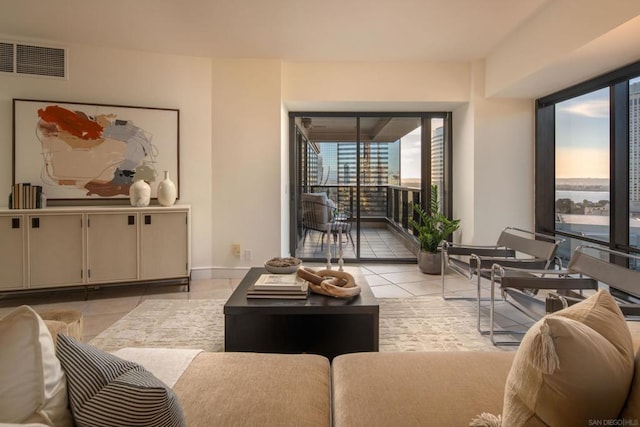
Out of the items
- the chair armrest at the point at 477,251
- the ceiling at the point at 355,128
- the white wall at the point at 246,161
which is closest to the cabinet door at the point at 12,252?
the white wall at the point at 246,161

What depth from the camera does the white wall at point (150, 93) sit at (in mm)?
4012

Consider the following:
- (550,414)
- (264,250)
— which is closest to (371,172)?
(264,250)

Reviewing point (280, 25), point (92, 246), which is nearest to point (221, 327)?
point (92, 246)

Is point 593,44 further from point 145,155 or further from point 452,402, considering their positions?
point 145,155

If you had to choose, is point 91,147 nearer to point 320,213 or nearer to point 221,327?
point 221,327

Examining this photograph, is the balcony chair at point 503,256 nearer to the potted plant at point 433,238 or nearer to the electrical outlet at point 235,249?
the potted plant at point 433,238

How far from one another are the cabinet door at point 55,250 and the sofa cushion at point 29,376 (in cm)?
349

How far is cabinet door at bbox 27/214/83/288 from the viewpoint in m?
3.73

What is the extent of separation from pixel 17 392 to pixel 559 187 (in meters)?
4.89

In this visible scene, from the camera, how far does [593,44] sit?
9.30 feet

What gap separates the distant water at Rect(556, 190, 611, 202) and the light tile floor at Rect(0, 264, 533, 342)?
1.28m

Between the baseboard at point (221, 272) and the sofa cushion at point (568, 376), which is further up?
the sofa cushion at point (568, 376)

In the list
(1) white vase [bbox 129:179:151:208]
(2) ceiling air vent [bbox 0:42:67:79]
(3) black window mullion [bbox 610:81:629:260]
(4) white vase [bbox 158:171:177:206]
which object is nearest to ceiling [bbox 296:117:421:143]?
(4) white vase [bbox 158:171:177:206]

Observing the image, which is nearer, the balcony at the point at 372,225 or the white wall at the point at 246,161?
the white wall at the point at 246,161
